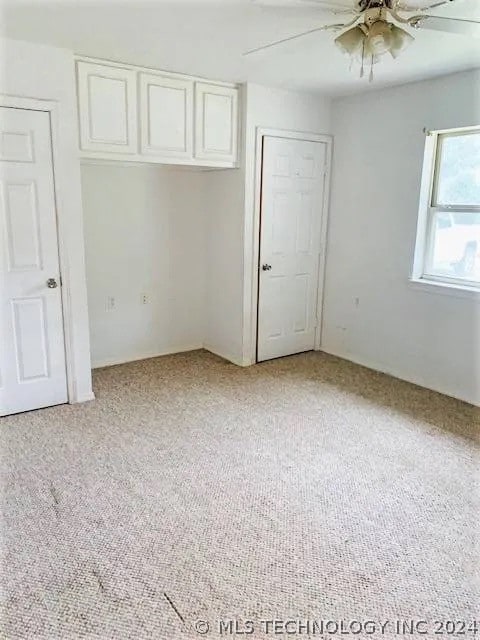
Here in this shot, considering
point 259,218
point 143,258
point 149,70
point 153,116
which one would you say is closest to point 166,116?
point 153,116

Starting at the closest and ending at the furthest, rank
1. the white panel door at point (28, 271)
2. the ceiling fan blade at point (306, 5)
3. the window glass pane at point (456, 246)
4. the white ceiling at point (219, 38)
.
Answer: the ceiling fan blade at point (306, 5) < the white ceiling at point (219, 38) < the white panel door at point (28, 271) < the window glass pane at point (456, 246)

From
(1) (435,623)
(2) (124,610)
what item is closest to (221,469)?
(2) (124,610)

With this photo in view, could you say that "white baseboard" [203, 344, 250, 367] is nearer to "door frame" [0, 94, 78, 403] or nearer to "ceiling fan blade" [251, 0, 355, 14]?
"door frame" [0, 94, 78, 403]

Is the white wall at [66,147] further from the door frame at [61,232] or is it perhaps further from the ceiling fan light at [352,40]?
the ceiling fan light at [352,40]

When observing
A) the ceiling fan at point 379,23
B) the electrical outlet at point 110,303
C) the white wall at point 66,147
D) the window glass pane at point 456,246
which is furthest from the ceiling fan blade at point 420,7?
the electrical outlet at point 110,303

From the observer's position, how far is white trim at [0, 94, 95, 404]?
9.89 feet

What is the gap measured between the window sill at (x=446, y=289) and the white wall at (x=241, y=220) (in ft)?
4.70

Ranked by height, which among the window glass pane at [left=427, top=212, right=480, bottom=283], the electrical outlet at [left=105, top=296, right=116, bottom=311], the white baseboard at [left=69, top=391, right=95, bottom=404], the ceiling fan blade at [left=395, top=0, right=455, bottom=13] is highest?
the ceiling fan blade at [left=395, top=0, right=455, bottom=13]

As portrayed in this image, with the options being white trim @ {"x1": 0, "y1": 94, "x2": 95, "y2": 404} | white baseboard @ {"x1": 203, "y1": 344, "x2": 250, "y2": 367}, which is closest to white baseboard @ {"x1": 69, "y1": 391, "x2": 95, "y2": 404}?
white trim @ {"x1": 0, "y1": 94, "x2": 95, "y2": 404}

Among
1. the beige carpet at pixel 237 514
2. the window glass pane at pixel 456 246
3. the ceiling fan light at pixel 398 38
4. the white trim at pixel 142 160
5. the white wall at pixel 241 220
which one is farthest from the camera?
the white wall at pixel 241 220

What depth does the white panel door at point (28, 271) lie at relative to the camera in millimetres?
3055

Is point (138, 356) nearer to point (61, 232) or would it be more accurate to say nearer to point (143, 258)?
point (143, 258)

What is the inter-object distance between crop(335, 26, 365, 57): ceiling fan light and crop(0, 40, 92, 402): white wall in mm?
1869

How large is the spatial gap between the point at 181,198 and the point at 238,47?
5.76 ft
